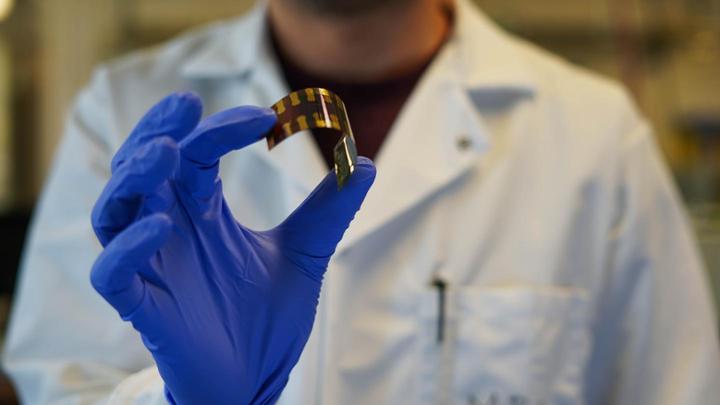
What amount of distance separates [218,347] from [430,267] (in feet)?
1.58

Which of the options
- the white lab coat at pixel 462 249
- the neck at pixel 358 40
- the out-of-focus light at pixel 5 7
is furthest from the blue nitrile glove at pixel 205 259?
the out-of-focus light at pixel 5 7

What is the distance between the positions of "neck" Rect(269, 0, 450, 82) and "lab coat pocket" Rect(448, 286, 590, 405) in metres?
0.33

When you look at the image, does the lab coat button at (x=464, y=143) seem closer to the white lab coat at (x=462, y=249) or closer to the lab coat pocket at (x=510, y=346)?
the white lab coat at (x=462, y=249)

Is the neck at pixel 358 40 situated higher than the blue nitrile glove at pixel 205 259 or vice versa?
the neck at pixel 358 40

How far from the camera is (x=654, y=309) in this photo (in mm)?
1270

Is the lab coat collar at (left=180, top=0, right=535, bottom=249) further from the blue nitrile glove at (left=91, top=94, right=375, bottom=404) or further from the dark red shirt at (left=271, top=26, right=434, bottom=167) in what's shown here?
the blue nitrile glove at (left=91, top=94, right=375, bottom=404)

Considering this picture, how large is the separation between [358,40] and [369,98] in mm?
78

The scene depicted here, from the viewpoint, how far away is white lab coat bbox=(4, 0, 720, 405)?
1169 millimetres

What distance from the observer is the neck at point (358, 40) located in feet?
4.15

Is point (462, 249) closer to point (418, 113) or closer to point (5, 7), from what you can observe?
point (418, 113)

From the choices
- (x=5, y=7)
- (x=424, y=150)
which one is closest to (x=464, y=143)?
(x=424, y=150)

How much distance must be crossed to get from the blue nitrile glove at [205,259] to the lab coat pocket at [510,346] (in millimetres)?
399

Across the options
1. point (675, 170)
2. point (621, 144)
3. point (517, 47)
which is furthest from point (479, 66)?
point (675, 170)

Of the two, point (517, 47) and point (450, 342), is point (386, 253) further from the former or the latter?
point (517, 47)
